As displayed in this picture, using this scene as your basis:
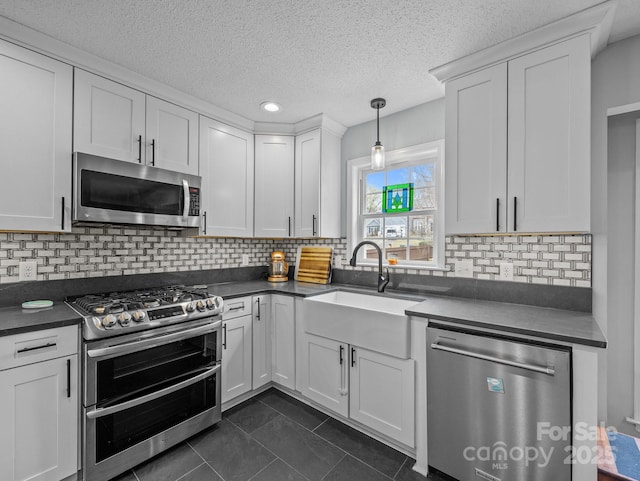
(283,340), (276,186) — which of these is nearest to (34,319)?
(283,340)

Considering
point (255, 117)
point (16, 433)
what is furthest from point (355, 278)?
point (16, 433)

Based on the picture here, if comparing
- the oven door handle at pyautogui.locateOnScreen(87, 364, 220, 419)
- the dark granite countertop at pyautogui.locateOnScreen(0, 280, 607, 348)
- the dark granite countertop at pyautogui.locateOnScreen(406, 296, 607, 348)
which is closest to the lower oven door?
the oven door handle at pyautogui.locateOnScreen(87, 364, 220, 419)

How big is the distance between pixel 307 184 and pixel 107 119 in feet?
5.22

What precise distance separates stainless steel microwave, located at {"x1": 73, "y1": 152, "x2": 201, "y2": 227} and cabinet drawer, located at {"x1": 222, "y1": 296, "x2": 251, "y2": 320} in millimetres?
679

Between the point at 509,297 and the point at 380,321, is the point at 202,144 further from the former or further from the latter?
the point at 509,297

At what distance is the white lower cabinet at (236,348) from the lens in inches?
88.3

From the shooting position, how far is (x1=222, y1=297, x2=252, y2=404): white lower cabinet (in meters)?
2.24

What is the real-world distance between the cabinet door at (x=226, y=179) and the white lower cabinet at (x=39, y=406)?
124 cm

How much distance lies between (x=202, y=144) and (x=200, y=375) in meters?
A: 1.80

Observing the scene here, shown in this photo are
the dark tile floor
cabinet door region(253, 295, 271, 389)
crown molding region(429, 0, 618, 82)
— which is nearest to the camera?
crown molding region(429, 0, 618, 82)

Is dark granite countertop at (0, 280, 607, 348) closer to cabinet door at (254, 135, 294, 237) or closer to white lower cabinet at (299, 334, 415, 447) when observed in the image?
white lower cabinet at (299, 334, 415, 447)

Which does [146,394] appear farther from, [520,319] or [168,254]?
[520,319]

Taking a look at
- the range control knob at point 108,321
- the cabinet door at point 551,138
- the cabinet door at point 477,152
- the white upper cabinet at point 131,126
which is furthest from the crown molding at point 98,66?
the cabinet door at point 551,138

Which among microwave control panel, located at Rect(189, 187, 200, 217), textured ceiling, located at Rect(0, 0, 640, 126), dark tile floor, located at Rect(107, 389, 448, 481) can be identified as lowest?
dark tile floor, located at Rect(107, 389, 448, 481)
